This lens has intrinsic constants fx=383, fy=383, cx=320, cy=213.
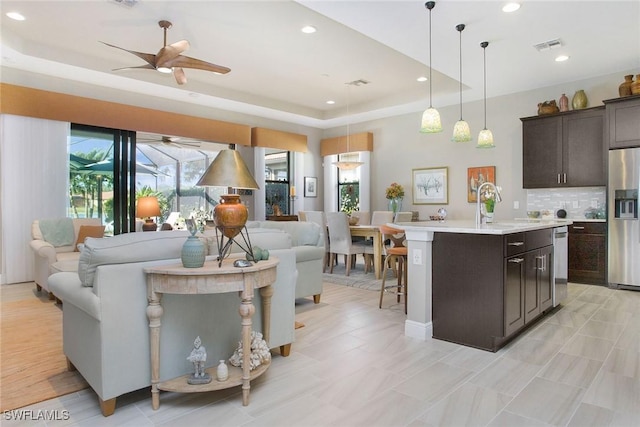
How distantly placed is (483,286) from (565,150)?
12.6ft

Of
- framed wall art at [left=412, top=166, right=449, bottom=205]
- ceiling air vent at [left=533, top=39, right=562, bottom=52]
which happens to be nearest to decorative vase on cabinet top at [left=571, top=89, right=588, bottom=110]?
ceiling air vent at [left=533, top=39, right=562, bottom=52]

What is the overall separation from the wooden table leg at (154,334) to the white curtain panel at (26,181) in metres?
4.64

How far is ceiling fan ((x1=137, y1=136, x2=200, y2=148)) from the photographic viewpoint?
670 centimetres

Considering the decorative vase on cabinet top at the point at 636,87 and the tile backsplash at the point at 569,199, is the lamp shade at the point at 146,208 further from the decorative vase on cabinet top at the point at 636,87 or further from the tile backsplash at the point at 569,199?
the decorative vase on cabinet top at the point at 636,87

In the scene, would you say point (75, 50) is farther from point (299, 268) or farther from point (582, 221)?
point (582, 221)

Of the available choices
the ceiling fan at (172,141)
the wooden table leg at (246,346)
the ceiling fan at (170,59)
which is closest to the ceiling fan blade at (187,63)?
the ceiling fan at (170,59)

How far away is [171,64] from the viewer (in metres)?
4.38

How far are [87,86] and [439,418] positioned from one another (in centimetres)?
654

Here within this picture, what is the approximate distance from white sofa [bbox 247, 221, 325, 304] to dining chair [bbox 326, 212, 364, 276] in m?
1.40

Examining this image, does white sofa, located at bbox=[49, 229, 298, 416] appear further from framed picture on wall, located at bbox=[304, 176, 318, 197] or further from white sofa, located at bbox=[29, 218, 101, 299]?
framed picture on wall, located at bbox=[304, 176, 318, 197]

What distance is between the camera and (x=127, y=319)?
2045mm

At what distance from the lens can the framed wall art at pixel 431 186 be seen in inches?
288

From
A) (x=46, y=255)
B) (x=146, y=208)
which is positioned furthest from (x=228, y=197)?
(x=146, y=208)

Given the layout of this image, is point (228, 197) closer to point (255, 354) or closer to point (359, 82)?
point (255, 354)
